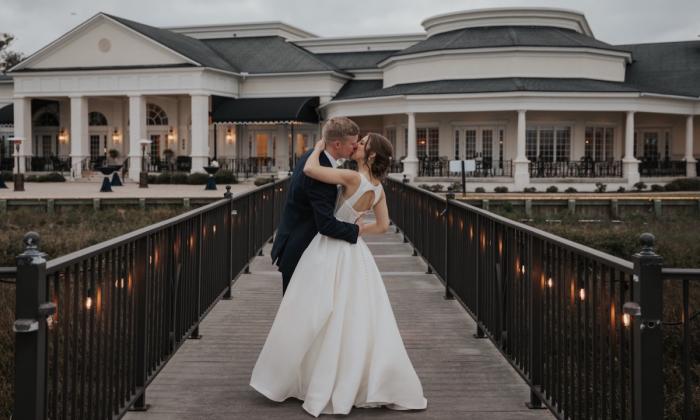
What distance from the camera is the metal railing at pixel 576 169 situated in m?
39.1

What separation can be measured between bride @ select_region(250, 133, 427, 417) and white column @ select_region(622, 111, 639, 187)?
34.8m

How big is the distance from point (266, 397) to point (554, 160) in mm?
36043

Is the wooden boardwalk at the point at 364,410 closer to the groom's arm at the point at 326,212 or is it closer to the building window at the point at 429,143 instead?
the groom's arm at the point at 326,212

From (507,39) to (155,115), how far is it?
21944mm

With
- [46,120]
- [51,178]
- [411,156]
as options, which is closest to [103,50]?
[51,178]

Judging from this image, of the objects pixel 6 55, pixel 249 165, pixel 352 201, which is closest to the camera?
pixel 352 201

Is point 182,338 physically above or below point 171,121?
below

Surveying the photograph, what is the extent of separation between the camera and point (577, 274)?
509cm

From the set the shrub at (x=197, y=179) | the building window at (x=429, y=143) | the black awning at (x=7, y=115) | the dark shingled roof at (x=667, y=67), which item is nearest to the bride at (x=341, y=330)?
the building window at (x=429, y=143)

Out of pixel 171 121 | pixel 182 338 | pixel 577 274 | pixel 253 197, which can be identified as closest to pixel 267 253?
pixel 253 197

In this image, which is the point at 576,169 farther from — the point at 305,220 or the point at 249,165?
the point at 305,220

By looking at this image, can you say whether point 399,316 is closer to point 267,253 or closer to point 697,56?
point 267,253

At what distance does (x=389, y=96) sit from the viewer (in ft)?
134

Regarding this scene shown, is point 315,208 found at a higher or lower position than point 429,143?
lower
